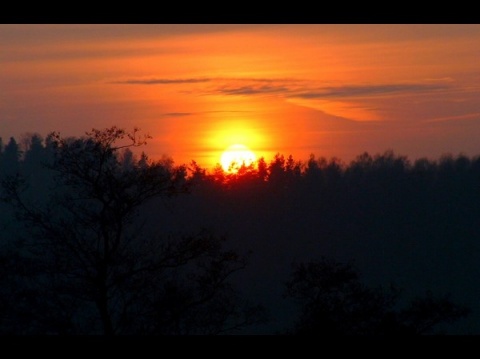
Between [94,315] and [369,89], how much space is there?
8373 mm

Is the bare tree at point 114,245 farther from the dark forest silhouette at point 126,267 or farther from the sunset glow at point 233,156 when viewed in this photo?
the sunset glow at point 233,156

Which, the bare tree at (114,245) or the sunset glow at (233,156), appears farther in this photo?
the sunset glow at (233,156)

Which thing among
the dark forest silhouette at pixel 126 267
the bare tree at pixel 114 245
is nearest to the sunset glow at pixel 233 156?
the dark forest silhouette at pixel 126 267

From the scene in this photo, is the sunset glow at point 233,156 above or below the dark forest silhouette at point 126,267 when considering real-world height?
above

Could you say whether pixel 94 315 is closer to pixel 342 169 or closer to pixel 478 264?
pixel 342 169

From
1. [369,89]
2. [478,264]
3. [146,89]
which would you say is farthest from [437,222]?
[146,89]

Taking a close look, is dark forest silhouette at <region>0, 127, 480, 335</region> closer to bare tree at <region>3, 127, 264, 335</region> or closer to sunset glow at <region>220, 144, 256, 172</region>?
bare tree at <region>3, 127, 264, 335</region>

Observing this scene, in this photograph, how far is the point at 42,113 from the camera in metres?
9.23

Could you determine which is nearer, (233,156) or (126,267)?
(126,267)

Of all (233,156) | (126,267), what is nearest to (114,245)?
(126,267)

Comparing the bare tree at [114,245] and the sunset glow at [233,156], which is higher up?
the sunset glow at [233,156]

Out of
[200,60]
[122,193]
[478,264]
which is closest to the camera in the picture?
[122,193]

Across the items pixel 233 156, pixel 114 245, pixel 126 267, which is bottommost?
pixel 126 267

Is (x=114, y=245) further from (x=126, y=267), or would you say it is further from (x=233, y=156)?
(x=233, y=156)
